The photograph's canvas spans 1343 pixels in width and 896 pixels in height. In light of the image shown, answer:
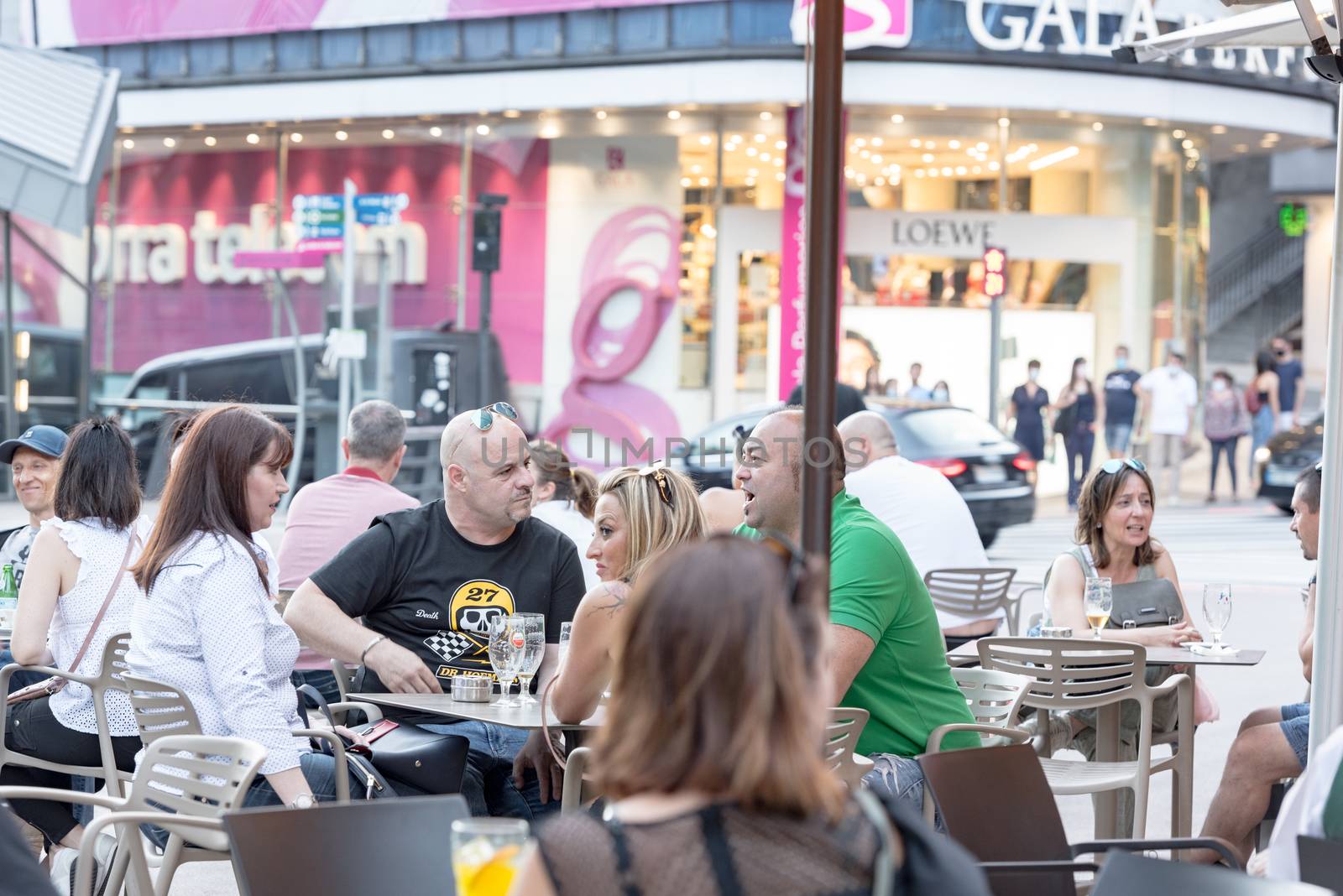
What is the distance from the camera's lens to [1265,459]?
18.8 m

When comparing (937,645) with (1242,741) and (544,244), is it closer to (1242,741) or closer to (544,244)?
(1242,741)

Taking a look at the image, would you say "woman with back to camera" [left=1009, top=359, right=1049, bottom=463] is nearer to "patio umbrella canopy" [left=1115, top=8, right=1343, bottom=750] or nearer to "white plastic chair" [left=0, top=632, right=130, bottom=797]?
"white plastic chair" [left=0, top=632, right=130, bottom=797]

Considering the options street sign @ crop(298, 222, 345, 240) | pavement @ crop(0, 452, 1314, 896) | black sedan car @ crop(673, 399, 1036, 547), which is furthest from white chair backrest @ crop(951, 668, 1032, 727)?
street sign @ crop(298, 222, 345, 240)

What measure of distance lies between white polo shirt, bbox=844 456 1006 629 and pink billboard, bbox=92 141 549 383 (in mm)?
13828

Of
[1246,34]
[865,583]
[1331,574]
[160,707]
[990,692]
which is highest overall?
[1246,34]

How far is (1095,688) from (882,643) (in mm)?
1310

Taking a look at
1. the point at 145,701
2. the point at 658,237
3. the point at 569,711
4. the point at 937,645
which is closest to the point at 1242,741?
the point at 937,645

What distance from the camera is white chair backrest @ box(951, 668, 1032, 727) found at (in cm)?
486

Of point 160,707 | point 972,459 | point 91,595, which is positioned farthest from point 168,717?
point 972,459

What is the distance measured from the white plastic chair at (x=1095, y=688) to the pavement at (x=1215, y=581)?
1021 mm

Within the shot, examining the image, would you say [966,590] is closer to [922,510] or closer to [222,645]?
[922,510]

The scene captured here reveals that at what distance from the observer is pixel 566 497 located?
7.33m

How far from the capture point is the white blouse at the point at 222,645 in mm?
3879

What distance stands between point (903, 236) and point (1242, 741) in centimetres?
1606
